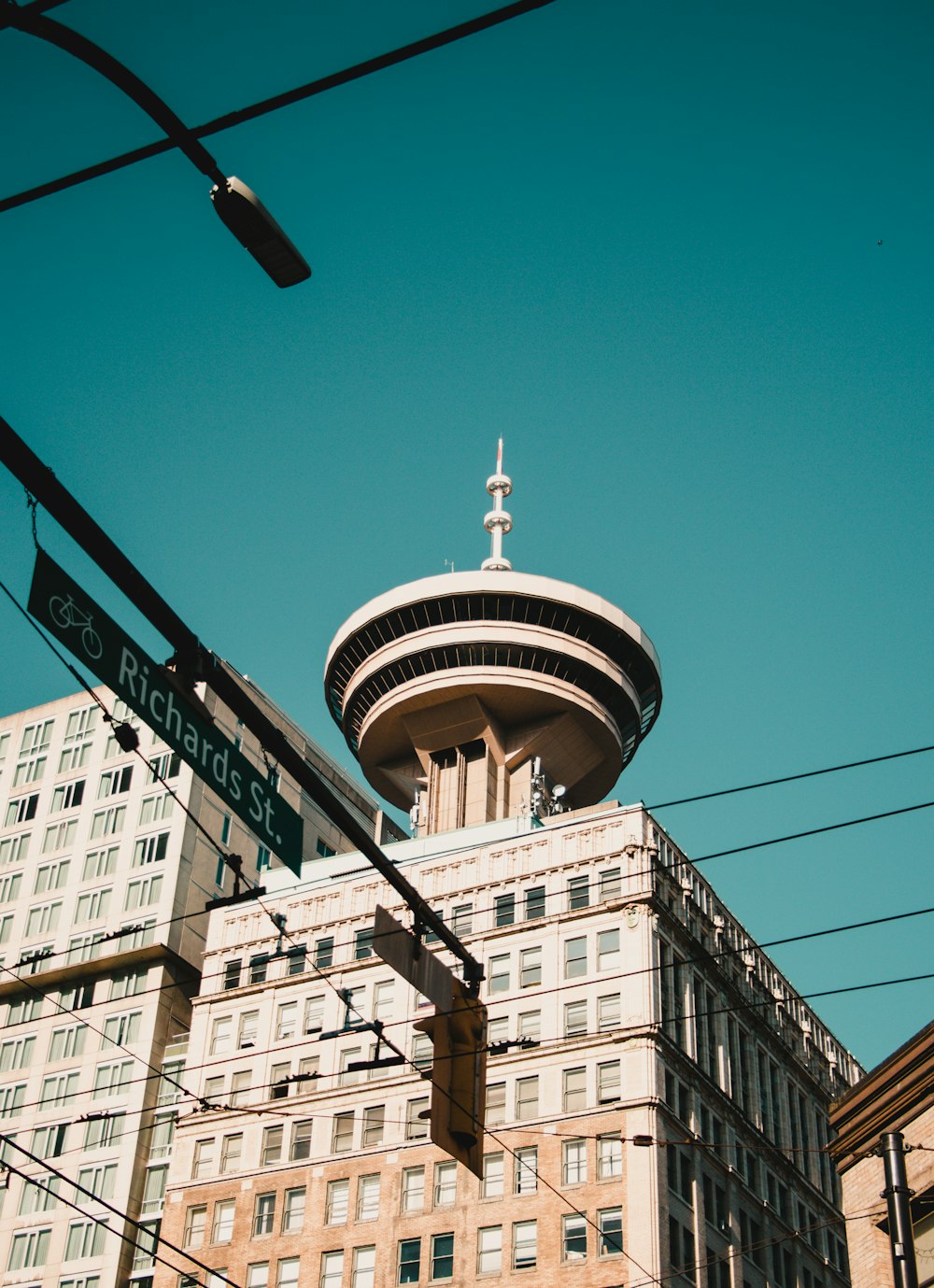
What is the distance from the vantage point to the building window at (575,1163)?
7044cm

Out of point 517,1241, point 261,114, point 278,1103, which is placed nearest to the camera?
point 261,114

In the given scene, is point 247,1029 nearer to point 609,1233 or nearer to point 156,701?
point 609,1233

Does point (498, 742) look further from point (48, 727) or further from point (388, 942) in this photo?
point (388, 942)

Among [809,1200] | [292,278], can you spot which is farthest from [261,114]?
[809,1200]

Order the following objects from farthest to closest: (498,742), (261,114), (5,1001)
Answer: (498,742) → (5,1001) → (261,114)

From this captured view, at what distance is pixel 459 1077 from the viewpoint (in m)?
17.7

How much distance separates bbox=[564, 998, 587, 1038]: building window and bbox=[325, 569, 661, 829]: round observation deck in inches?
1108

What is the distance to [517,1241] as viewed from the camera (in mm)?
69062

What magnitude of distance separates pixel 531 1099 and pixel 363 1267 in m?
10.2

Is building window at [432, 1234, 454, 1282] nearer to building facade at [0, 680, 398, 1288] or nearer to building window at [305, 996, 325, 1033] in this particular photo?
building window at [305, 996, 325, 1033]

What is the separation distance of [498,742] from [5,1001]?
35.1 m

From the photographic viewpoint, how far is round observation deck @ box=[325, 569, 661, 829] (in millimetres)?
107812

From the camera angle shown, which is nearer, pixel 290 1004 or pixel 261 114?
pixel 261 114

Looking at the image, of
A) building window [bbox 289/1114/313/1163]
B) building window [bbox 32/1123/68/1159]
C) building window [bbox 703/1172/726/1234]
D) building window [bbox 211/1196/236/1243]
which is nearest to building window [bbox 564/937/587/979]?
building window [bbox 703/1172/726/1234]
